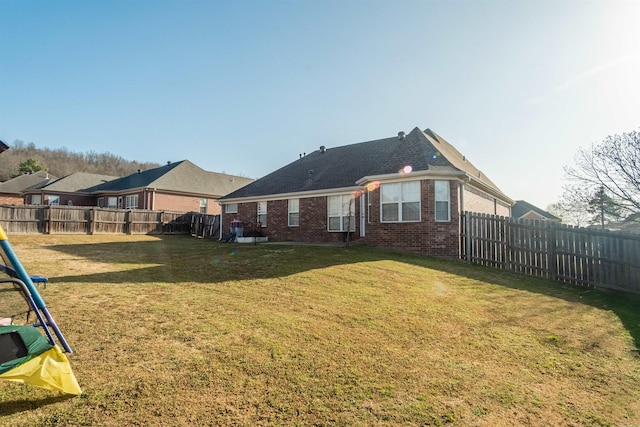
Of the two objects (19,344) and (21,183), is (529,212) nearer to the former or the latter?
(19,344)

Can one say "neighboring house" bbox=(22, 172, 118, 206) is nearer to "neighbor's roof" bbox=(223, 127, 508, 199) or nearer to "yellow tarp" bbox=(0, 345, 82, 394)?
"neighbor's roof" bbox=(223, 127, 508, 199)

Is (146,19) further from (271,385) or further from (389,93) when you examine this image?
(271,385)

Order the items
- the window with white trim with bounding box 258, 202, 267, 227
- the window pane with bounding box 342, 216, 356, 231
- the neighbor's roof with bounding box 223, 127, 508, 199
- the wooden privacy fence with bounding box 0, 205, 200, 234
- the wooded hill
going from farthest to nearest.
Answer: the wooded hill < the window with white trim with bounding box 258, 202, 267, 227 < the wooden privacy fence with bounding box 0, 205, 200, 234 < the window pane with bounding box 342, 216, 356, 231 < the neighbor's roof with bounding box 223, 127, 508, 199

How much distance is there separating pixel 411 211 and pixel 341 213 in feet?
13.5

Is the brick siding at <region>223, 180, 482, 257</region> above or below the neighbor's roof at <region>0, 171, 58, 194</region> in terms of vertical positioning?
below

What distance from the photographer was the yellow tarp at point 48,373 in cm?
238

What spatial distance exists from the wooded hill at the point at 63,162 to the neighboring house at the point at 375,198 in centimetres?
4923

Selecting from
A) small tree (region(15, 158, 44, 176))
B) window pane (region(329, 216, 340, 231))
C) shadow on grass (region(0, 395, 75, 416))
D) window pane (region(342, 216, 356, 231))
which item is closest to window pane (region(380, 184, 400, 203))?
window pane (region(342, 216, 356, 231))

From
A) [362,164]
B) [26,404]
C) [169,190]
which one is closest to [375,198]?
[362,164]

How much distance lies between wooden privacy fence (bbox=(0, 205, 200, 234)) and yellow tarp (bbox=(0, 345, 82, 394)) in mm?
20545

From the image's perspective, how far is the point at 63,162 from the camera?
63000 mm

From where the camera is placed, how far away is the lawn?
2.58 meters

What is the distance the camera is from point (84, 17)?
980 cm

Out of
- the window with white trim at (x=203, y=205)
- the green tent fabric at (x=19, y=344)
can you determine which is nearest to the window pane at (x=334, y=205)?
the green tent fabric at (x=19, y=344)
